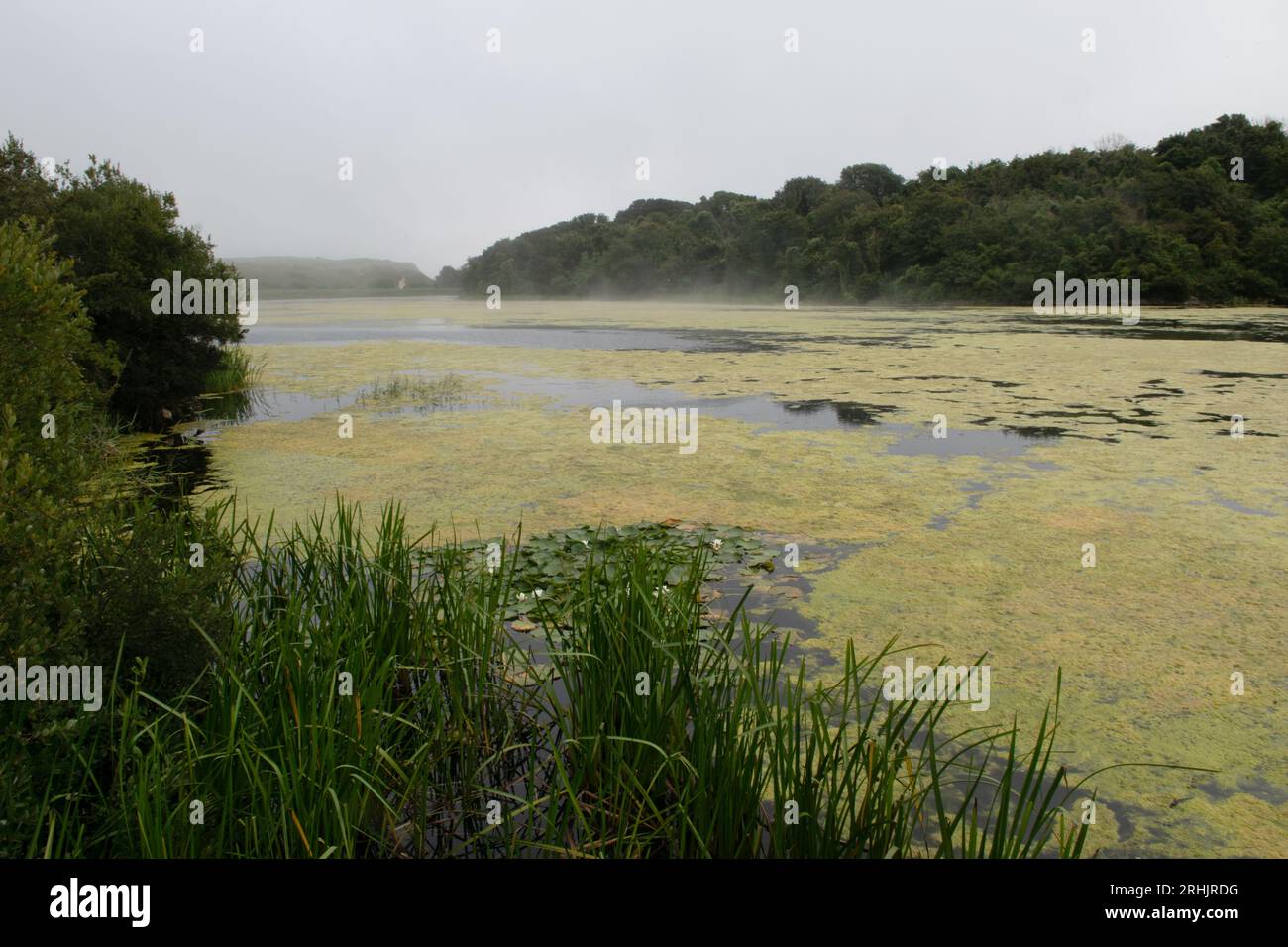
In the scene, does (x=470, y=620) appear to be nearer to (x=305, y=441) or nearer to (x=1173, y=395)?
(x=305, y=441)

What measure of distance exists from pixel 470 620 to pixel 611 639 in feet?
1.27

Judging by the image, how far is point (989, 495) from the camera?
4.38m

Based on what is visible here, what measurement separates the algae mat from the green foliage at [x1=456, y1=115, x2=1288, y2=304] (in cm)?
1227

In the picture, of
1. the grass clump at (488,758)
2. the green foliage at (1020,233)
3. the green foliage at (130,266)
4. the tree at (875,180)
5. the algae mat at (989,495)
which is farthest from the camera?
the tree at (875,180)

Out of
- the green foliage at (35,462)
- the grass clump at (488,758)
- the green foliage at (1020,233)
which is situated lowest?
the grass clump at (488,758)

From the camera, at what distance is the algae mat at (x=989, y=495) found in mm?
2242

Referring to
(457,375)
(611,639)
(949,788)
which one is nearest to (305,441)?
(457,375)

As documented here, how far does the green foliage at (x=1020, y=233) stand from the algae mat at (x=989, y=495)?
40.3ft

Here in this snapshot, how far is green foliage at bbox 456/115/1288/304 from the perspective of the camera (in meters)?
20.9

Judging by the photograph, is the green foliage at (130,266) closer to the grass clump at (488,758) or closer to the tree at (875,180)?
the grass clump at (488,758)

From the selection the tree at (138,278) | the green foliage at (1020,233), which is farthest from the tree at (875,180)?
the tree at (138,278)

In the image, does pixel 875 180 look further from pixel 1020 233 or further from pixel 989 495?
pixel 989 495

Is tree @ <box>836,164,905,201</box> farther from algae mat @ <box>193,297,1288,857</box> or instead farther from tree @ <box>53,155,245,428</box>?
tree @ <box>53,155,245,428</box>

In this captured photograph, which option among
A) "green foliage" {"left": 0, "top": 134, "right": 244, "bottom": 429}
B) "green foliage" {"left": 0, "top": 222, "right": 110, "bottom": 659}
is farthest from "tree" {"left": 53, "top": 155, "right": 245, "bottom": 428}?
"green foliage" {"left": 0, "top": 222, "right": 110, "bottom": 659}
